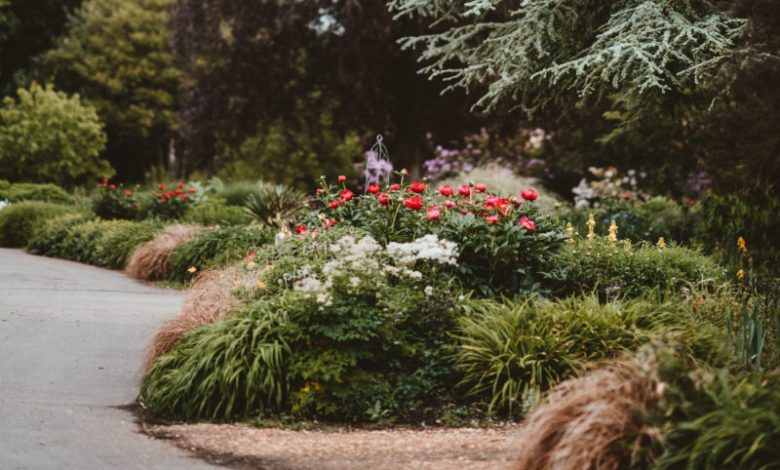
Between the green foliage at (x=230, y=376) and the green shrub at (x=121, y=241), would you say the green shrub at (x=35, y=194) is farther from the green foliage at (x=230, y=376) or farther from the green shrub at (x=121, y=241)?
the green foliage at (x=230, y=376)

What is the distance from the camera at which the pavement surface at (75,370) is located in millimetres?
5020

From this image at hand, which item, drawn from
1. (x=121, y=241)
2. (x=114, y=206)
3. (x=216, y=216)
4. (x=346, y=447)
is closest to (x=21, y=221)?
(x=114, y=206)

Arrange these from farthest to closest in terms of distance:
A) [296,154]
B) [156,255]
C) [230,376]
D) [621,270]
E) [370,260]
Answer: [296,154], [156,255], [621,270], [370,260], [230,376]

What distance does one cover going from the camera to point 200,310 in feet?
23.9

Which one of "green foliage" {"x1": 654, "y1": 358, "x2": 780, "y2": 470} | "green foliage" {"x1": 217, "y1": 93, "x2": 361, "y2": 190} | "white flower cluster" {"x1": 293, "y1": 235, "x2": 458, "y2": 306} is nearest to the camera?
"green foliage" {"x1": 654, "y1": 358, "x2": 780, "y2": 470}

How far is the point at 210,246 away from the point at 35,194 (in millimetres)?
10767

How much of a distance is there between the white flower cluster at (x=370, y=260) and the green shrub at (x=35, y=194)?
16302 mm

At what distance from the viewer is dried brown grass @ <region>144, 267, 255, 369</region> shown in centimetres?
688

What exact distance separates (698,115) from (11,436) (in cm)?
1125

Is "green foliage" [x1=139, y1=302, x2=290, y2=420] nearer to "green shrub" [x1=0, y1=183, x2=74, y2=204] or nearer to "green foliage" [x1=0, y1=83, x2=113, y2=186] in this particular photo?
"green shrub" [x1=0, y1=183, x2=74, y2=204]

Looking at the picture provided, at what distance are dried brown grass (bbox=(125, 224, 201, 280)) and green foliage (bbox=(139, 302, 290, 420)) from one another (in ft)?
22.3

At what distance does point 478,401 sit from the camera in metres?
6.14

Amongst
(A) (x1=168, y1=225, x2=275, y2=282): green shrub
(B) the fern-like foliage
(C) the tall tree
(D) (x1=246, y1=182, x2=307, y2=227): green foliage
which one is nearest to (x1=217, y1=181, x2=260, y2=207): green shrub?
(D) (x1=246, y1=182, x2=307, y2=227): green foliage

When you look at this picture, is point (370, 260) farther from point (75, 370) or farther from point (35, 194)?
point (35, 194)
